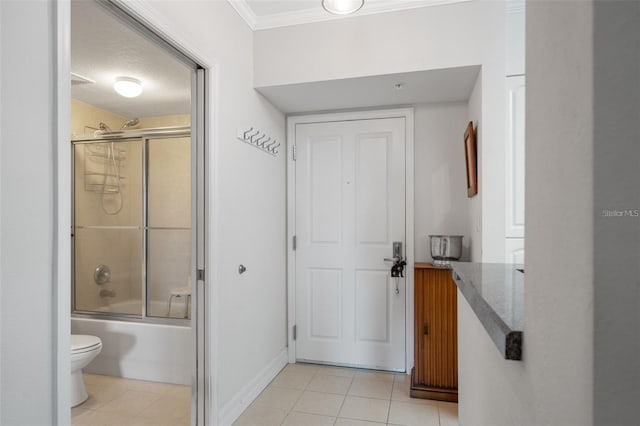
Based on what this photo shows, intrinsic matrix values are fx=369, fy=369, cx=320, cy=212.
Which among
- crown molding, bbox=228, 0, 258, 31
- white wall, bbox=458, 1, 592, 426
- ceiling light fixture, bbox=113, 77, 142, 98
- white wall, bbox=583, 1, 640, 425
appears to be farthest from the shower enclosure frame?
white wall, bbox=583, 1, 640, 425

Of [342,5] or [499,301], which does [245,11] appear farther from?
[499,301]

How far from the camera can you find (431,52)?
2264 mm

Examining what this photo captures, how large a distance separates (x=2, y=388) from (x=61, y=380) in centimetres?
17

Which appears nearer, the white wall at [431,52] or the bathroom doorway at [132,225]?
the white wall at [431,52]

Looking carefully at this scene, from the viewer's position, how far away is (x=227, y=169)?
218 centimetres

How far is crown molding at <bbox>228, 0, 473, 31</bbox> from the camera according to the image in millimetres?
2283

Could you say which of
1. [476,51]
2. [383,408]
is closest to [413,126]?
[476,51]

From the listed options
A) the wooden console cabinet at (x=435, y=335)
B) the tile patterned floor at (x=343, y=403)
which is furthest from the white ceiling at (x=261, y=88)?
the tile patterned floor at (x=343, y=403)

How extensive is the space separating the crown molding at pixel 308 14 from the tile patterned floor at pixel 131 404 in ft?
8.43

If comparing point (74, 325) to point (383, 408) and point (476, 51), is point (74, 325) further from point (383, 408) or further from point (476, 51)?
point (476, 51)

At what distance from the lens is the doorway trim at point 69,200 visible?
1113 millimetres

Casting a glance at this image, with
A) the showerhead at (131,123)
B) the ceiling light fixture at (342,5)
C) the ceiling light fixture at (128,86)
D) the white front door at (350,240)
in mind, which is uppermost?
the ceiling light fixture at (342,5)

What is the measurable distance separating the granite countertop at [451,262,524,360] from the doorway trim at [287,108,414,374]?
1550 mm

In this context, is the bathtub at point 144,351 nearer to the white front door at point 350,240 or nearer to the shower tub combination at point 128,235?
the shower tub combination at point 128,235
